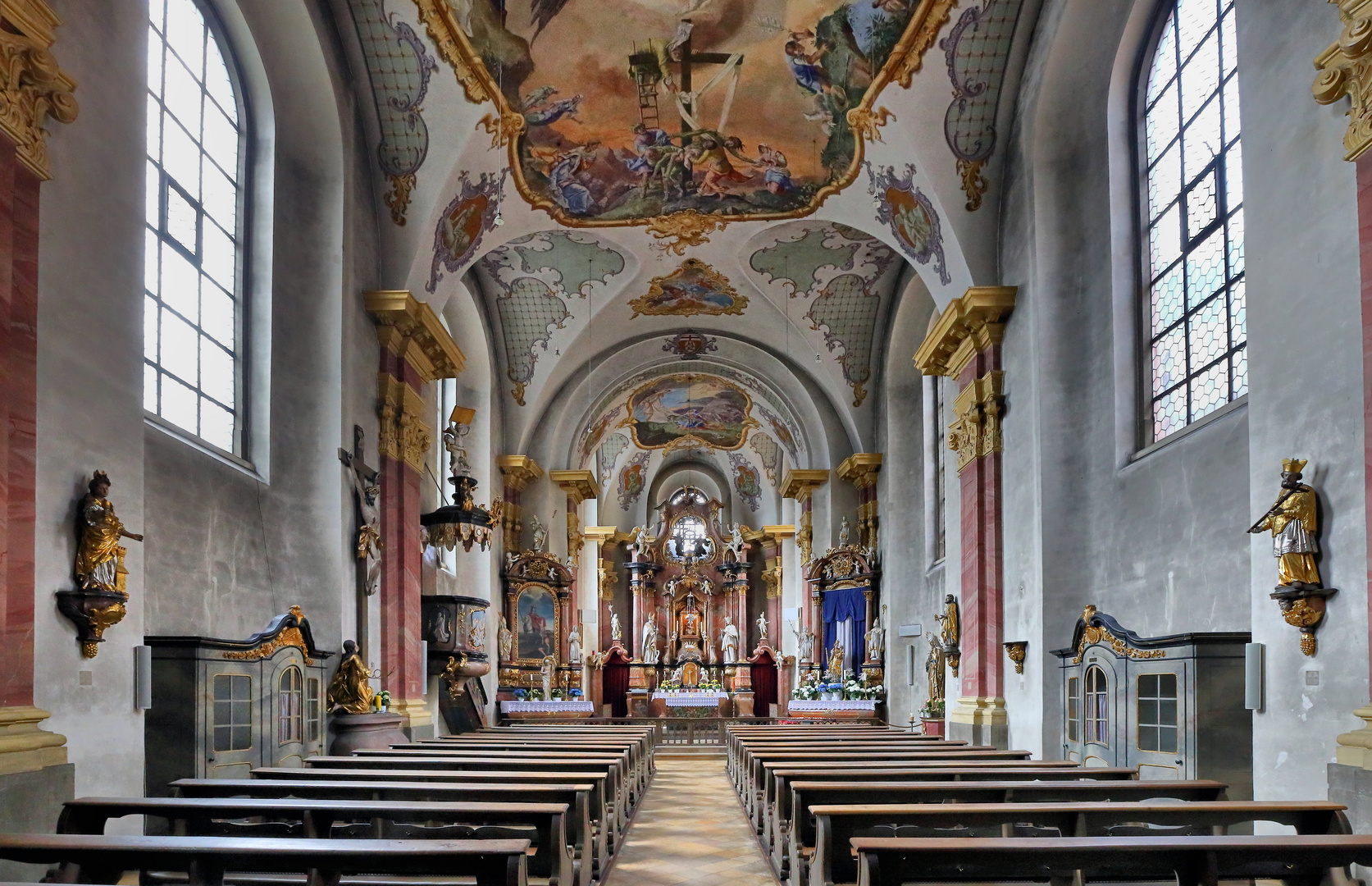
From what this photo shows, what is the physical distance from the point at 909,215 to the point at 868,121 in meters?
1.54

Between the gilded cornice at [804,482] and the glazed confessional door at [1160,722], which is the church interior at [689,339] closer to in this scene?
the glazed confessional door at [1160,722]

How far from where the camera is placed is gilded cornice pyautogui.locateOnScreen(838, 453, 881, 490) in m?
22.3

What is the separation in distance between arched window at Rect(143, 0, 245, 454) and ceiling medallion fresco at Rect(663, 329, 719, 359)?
41.5 ft

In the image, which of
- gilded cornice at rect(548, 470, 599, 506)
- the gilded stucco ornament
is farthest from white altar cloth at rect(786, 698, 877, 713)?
the gilded stucco ornament

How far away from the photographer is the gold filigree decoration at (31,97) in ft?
20.8

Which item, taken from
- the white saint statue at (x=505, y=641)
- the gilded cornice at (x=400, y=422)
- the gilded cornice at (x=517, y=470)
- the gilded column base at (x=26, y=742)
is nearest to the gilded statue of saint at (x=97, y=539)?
the gilded column base at (x=26, y=742)

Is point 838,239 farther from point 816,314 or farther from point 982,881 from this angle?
point 982,881

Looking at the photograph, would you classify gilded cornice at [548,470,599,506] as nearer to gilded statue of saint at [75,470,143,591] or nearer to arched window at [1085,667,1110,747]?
arched window at [1085,667,1110,747]

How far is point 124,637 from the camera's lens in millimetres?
7469

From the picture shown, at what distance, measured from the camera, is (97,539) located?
273 inches

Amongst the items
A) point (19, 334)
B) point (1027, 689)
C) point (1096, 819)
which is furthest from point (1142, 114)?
point (19, 334)

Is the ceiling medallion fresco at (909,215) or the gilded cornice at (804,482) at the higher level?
the ceiling medallion fresco at (909,215)

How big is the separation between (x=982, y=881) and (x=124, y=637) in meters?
5.48

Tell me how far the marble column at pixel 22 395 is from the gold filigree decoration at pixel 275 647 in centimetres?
268
